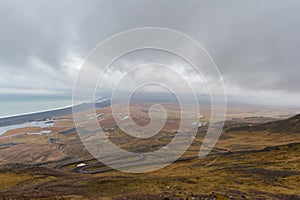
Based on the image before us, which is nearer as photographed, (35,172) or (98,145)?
(35,172)

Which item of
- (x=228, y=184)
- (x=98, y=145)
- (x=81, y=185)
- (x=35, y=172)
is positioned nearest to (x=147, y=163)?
(x=35, y=172)

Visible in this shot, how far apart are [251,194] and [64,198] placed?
28.9 meters

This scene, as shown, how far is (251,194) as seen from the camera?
35.3 metres

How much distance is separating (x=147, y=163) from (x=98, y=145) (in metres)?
88.7

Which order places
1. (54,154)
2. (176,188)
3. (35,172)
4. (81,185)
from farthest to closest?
(54,154)
(35,172)
(81,185)
(176,188)

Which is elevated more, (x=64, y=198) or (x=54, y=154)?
(x=64, y=198)

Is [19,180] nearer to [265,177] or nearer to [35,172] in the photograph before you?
[35,172]

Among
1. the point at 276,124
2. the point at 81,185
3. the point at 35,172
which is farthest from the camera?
the point at 276,124

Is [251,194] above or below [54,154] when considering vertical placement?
above

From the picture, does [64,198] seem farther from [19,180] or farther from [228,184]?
[19,180]

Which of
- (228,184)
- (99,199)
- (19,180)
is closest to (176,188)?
(228,184)

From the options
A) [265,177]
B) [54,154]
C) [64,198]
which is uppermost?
[64,198]

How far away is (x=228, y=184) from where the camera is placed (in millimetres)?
42781

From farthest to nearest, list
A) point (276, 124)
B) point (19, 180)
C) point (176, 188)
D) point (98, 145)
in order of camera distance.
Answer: point (276, 124), point (98, 145), point (19, 180), point (176, 188)
